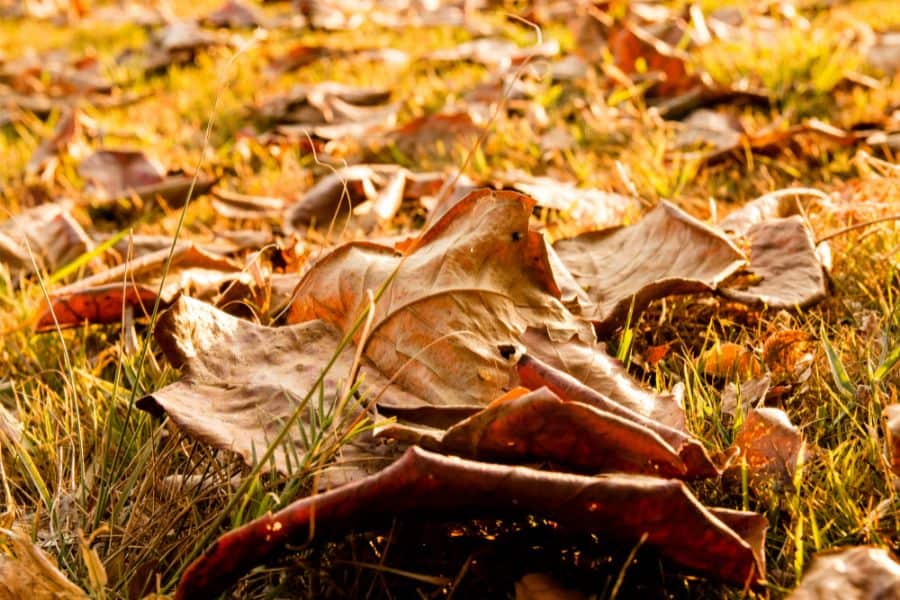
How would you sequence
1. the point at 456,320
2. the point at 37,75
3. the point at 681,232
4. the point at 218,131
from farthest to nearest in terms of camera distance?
the point at 37,75
the point at 218,131
the point at 681,232
the point at 456,320

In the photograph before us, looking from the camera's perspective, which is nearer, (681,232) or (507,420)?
(507,420)

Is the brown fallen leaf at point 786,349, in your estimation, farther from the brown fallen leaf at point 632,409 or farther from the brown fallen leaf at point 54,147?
the brown fallen leaf at point 54,147

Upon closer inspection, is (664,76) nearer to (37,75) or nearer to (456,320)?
(456,320)

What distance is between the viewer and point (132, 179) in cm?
271

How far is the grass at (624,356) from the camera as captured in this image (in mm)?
1031

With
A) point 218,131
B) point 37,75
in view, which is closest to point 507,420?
point 218,131

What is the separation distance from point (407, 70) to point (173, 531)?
2741 millimetres

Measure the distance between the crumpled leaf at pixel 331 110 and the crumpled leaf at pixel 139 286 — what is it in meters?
1.14

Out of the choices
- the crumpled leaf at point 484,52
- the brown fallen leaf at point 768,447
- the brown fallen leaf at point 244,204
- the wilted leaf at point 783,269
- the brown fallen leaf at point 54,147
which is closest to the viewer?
the brown fallen leaf at point 768,447

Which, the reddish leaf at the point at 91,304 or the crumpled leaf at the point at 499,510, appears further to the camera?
the reddish leaf at the point at 91,304

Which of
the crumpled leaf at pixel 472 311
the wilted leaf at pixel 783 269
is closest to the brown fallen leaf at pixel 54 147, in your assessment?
the crumpled leaf at pixel 472 311

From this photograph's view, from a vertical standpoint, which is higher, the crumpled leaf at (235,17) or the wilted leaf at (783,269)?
the wilted leaf at (783,269)

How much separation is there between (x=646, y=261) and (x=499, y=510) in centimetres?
69

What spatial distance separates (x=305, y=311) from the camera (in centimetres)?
143
